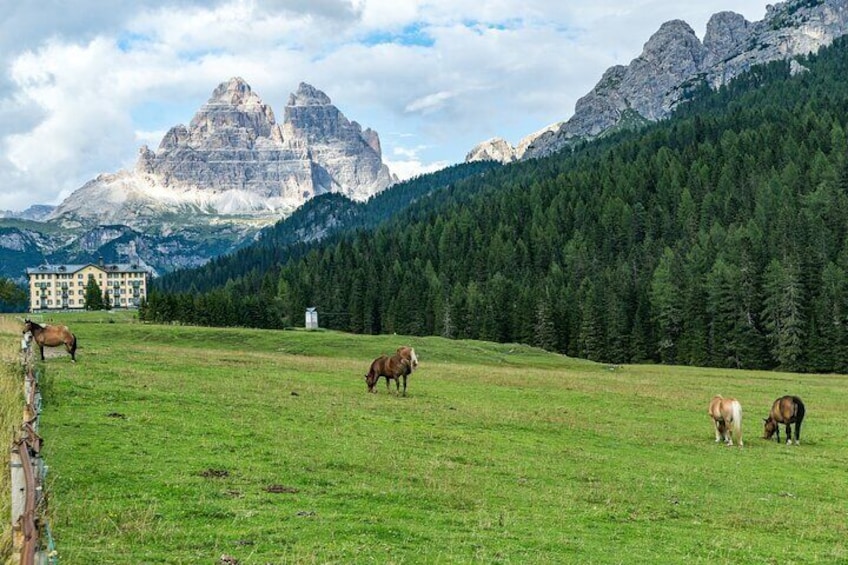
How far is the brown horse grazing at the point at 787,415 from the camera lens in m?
36.0

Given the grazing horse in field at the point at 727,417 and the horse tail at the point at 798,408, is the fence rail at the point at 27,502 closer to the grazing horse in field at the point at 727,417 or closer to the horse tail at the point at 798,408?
the grazing horse in field at the point at 727,417

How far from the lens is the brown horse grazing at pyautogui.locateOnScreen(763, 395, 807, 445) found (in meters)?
36.0

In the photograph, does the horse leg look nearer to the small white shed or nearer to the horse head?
the horse head

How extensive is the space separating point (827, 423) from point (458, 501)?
34418 mm

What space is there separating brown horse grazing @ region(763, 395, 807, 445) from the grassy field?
3.99 ft

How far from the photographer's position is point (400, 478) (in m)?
21.3

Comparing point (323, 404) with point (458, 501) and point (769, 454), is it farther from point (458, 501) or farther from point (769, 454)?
Result: point (769, 454)

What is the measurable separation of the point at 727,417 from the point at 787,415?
4478mm

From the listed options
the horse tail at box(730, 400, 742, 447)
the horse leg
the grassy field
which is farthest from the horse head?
the horse tail at box(730, 400, 742, 447)

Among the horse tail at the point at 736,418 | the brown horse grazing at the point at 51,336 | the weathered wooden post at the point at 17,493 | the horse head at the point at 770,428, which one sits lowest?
the horse head at the point at 770,428

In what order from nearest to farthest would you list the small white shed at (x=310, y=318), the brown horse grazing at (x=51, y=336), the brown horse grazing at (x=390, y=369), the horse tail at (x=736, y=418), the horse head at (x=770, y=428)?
the horse tail at (x=736, y=418) < the horse head at (x=770, y=428) < the brown horse grazing at (x=51, y=336) < the brown horse grazing at (x=390, y=369) < the small white shed at (x=310, y=318)

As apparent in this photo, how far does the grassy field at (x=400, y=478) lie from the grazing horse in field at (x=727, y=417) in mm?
902

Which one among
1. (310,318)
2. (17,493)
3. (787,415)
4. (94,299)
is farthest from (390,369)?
(94,299)

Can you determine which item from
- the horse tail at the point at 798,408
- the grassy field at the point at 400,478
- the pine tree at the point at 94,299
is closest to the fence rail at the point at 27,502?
the grassy field at the point at 400,478
